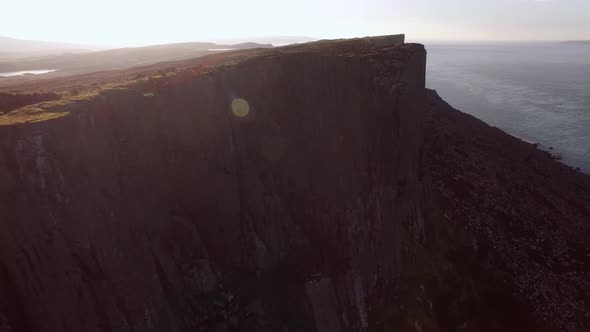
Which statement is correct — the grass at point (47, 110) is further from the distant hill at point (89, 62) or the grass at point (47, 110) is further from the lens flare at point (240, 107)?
the distant hill at point (89, 62)

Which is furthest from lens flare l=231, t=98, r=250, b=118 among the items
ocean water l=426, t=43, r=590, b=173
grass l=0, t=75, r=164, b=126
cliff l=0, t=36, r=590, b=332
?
ocean water l=426, t=43, r=590, b=173

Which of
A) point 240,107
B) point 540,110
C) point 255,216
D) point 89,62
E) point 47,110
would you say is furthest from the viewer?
point 540,110

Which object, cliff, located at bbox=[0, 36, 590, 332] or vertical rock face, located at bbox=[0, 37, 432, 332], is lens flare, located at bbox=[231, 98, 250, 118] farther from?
vertical rock face, located at bbox=[0, 37, 432, 332]

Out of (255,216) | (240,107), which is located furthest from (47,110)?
(255,216)

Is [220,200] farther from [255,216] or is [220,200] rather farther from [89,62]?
[89,62]

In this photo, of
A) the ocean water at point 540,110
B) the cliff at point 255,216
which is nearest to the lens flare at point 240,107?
the cliff at point 255,216

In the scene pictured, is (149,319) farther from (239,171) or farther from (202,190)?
(239,171)
